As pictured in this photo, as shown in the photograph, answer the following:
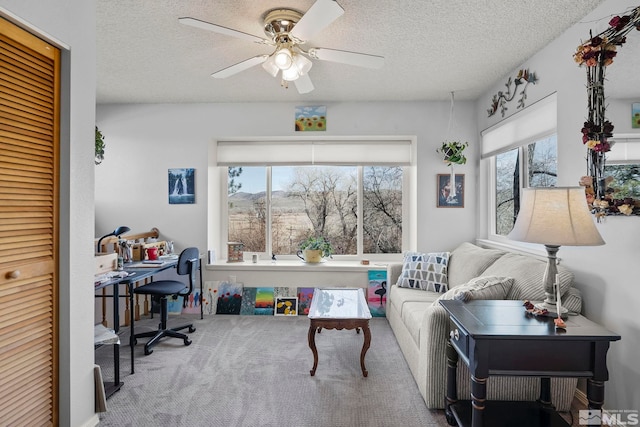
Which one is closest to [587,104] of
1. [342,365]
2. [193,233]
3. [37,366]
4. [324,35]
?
[324,35]

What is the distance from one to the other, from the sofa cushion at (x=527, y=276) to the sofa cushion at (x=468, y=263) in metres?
0.25

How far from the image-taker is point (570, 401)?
6.64ft

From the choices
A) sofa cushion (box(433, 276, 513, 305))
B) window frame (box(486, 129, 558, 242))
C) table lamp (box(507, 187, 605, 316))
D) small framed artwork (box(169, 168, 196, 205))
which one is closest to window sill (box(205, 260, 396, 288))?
small framed artwork (box(169, 168, 196, 205))

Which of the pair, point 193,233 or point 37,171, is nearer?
point 37,171

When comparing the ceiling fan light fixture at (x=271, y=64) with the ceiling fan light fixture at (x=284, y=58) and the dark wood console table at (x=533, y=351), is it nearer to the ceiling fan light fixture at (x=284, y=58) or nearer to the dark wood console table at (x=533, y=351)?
the ceiling fan light fixture at (x=284, y=58)

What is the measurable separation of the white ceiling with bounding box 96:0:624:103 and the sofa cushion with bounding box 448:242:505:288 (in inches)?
66.6

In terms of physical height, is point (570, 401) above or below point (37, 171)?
below

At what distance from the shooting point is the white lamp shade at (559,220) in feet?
5.24

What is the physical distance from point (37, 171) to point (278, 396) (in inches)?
74.9

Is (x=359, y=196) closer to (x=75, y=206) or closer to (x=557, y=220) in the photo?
(x=557, y=220)

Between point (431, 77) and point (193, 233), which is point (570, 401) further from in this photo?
point (193, 233)

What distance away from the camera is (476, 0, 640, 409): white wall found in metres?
1.83

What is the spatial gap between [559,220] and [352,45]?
1873mm

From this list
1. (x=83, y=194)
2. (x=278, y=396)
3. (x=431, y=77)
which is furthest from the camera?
(x=431, y=77)
